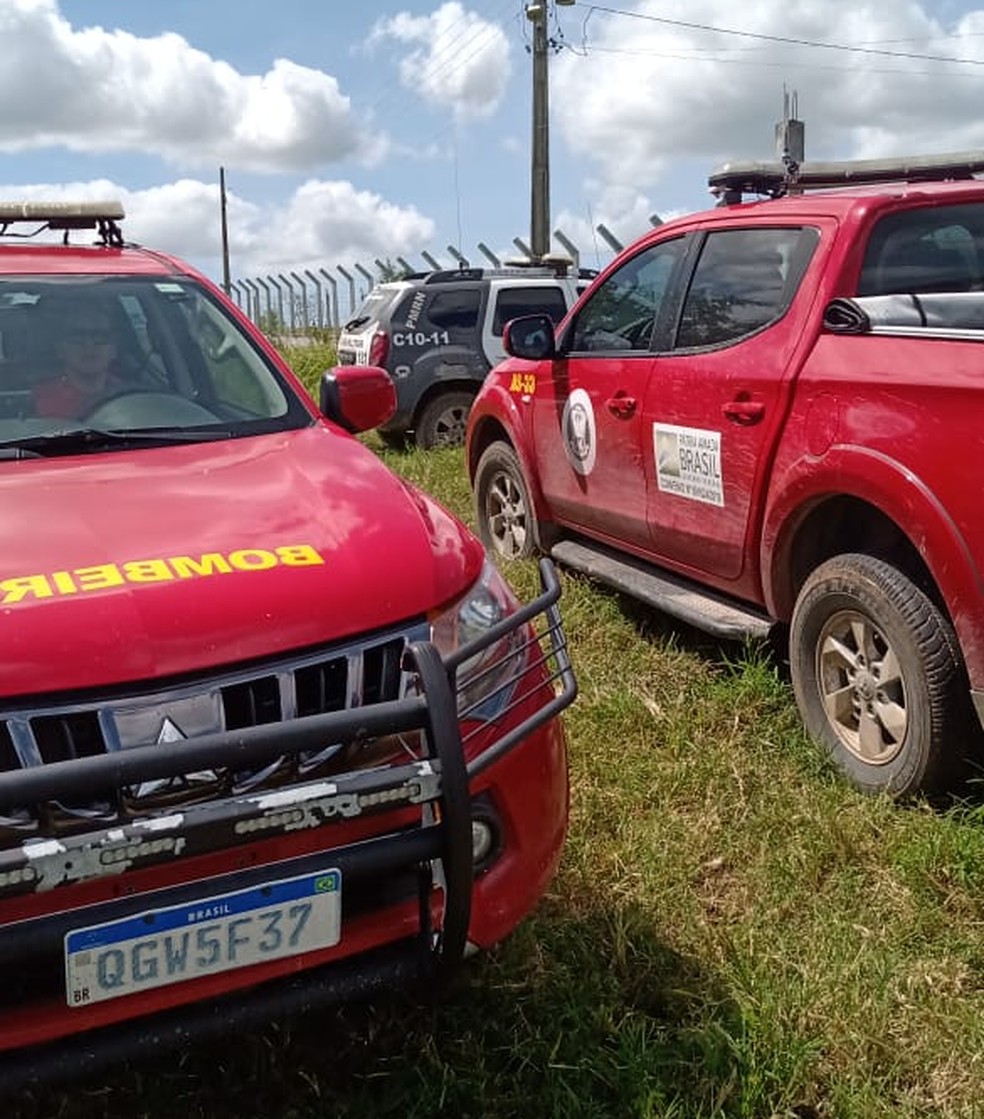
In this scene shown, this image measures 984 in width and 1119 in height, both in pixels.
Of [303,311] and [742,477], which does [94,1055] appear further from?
[303,311]

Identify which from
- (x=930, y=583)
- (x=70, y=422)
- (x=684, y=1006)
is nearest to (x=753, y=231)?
(x=930, y=583)

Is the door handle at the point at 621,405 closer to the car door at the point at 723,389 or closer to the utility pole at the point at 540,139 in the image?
the car door at the point at 723,389

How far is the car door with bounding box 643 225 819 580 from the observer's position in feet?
12.8

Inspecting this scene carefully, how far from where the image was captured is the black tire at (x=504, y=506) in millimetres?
5988

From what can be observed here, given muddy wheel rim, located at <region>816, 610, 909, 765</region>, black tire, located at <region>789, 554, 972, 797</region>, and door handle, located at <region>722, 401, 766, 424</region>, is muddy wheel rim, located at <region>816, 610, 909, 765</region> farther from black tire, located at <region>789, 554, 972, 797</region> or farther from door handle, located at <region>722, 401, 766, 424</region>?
door handle, located at <region>722, 401, 766, 424</region>

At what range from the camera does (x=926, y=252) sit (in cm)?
386

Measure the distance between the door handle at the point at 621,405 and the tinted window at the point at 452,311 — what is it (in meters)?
6.11

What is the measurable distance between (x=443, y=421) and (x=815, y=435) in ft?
24.3

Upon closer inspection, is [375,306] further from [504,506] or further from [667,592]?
[667,592]

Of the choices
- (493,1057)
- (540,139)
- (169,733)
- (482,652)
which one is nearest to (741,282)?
(482,652)

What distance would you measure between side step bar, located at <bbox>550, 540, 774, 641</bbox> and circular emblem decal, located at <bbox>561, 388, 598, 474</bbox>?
0.39 metres

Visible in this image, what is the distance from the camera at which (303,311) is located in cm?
2405

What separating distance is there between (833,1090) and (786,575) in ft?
6.12

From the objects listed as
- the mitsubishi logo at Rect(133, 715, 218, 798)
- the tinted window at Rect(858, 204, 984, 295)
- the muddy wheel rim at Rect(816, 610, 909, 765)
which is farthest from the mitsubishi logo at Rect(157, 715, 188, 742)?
the tinted window at Rect(858, 204, 984, 295)
